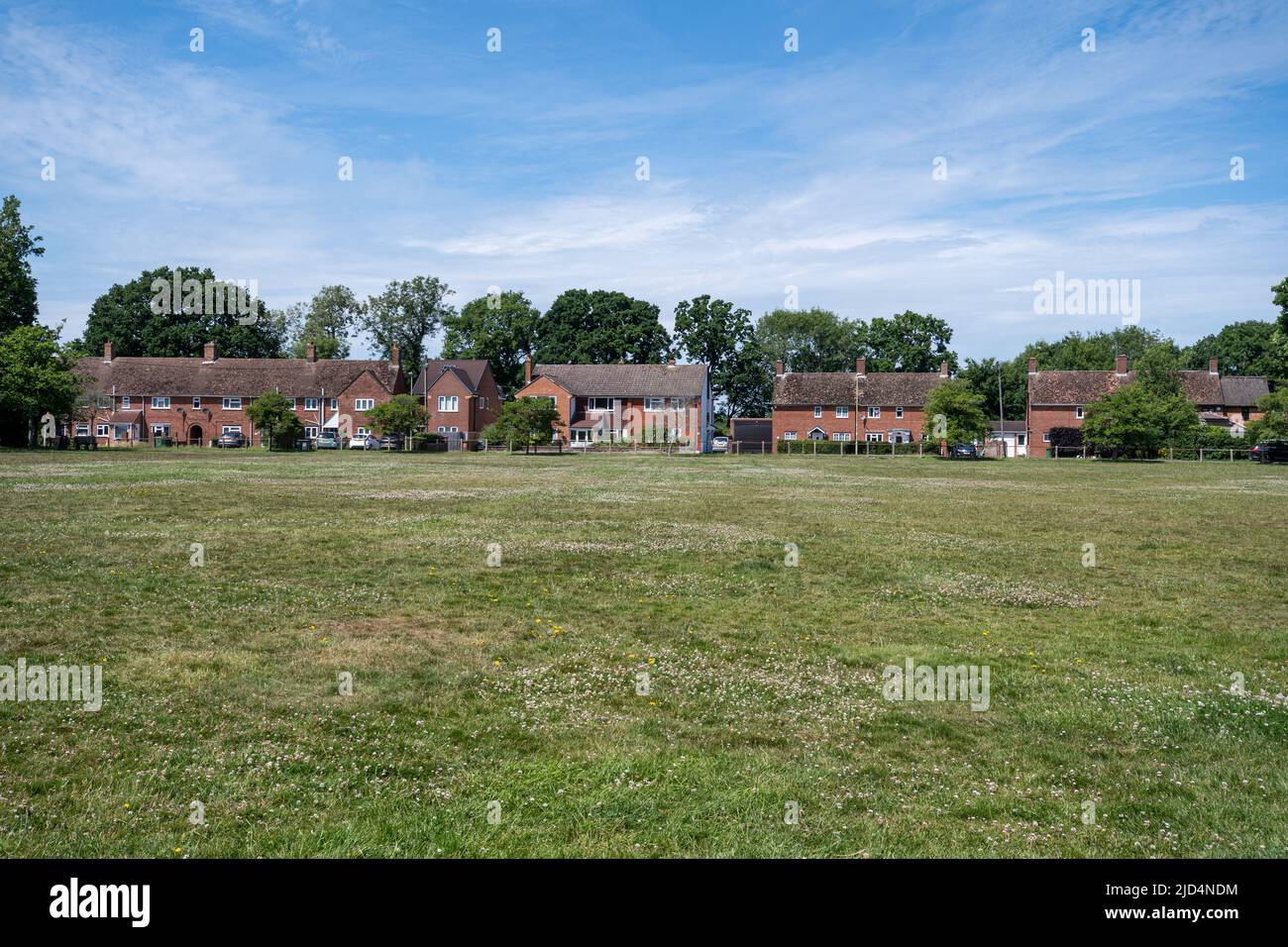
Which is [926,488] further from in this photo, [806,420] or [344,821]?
[806,420]

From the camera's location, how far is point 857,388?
116562 mm

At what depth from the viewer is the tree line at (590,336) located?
125 metres

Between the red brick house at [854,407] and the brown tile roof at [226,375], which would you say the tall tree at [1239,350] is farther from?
the brown tile roof at [226,375]

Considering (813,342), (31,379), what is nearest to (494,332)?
(813,342)

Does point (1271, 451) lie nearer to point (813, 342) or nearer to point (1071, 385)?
point (1071, 385)

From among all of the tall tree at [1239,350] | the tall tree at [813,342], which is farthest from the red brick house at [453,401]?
the tall tree at [1239,350]

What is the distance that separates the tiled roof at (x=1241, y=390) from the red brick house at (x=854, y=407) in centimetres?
4837

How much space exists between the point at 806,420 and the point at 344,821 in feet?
374

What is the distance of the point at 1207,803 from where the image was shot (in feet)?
21.4

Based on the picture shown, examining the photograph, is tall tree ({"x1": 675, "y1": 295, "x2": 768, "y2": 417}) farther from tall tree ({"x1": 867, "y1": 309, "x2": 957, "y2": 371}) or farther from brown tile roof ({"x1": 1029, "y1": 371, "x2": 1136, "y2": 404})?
brown tile roof ({"x1": 1029, "y1": 371, "x2": 1136, "y2": 404})

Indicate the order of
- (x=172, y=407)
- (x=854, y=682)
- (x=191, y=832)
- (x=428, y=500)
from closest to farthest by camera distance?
(x=191, y=832) < (x=854, y=682) < (x=428, y=500) < (x=172, y=407)

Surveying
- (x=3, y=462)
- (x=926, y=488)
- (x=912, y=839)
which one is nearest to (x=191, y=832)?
(x=912, y=839)

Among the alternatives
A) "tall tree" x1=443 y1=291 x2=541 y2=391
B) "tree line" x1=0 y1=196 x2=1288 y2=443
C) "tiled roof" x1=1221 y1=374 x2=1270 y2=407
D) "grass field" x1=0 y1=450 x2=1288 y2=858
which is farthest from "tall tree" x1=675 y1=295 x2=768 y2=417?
"grass field" x1=0 y1=450 x2=1288 y2=858

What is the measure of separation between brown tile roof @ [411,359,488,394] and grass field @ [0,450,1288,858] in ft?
301
